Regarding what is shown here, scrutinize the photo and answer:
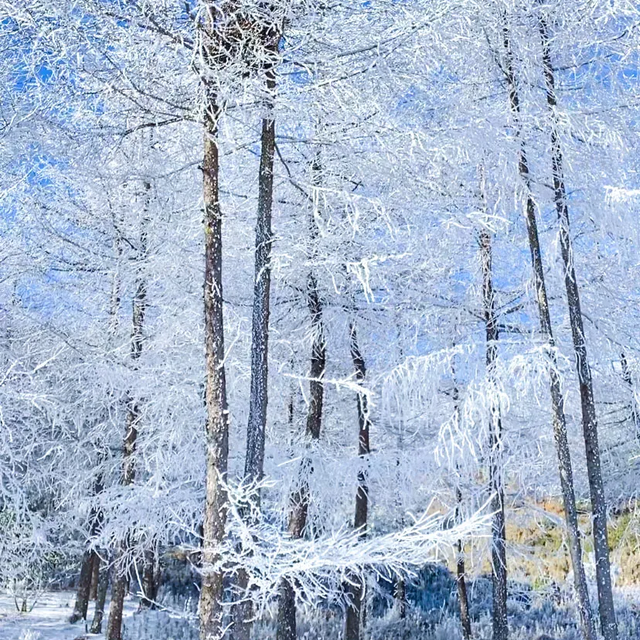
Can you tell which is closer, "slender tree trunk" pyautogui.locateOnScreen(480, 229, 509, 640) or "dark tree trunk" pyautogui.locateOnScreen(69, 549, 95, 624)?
"slender tree trunk" pyautogui.locateOnScreen(480, 229, 509, 640)

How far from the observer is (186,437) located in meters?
7.82

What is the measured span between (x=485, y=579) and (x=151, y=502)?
13.4 m

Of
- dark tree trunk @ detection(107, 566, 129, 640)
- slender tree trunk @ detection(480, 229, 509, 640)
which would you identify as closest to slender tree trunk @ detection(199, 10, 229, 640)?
slender tree trunk @ detection(480, 229, 509, 640)

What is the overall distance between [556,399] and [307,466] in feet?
9.28

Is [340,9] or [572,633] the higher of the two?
[340,9]

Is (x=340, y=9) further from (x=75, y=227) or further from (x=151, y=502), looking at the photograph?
(x=75, y=227)

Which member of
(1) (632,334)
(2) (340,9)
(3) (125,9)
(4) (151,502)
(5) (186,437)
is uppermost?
(2) (340,9)

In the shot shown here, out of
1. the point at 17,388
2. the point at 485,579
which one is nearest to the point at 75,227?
the point at 17,388

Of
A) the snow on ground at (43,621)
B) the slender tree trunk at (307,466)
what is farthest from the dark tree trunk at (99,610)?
the slender tree trunk at (307,466)

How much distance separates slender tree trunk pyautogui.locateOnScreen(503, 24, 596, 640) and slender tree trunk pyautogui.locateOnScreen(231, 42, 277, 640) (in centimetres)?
296

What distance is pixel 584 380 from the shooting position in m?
7.43

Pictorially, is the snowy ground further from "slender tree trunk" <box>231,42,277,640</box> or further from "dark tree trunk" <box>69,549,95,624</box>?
"slender tree trunk" <box>231,42,277,640</box>

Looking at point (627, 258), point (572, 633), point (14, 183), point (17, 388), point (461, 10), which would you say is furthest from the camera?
point (572, 633)

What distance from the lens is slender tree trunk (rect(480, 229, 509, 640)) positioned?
792 cm
